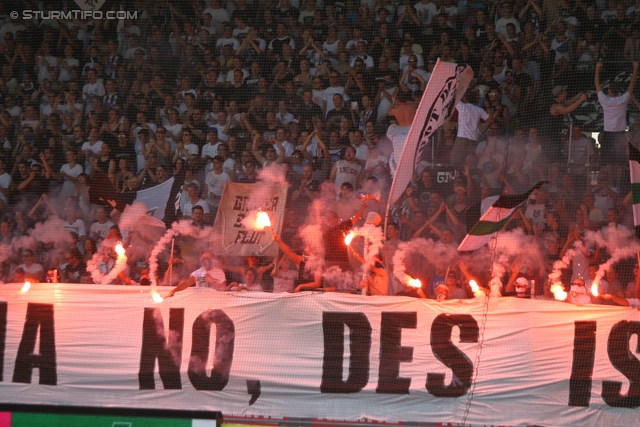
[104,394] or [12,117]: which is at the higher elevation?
[12,117]

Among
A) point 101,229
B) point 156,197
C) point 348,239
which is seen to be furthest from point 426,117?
point 101,229

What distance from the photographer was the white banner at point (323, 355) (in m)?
6.27

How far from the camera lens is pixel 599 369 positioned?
6.24m

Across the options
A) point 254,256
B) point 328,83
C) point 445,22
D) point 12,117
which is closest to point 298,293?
point 254,256

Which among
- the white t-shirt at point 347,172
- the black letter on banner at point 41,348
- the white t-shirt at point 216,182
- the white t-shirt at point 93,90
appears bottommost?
the black letter on banner at point 41,348

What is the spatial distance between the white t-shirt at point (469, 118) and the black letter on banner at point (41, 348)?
466 cm

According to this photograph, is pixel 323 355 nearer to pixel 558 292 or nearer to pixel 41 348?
pixel 558 292

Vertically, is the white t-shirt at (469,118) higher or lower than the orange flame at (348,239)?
higher

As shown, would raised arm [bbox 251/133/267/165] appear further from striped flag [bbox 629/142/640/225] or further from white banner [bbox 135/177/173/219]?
striped flag [bbox 629/142/640/225]

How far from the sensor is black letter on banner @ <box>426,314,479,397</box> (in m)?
6.42

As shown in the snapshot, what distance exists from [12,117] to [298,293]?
227 inches

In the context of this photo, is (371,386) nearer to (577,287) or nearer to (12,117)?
(577,287)

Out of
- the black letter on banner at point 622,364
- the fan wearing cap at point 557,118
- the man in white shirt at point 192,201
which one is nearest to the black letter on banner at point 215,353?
the man in white shirt at point 192,201

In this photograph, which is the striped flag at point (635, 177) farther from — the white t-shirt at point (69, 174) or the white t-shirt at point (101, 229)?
the white t-shirt at point (69, 174)
